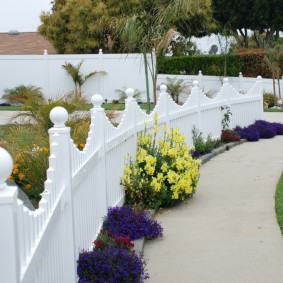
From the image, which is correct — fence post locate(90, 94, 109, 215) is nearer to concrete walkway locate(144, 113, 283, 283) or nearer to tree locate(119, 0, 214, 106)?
concrete walkway locate(144, 113, 283, 283)

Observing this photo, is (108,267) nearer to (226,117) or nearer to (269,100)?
(226,117)

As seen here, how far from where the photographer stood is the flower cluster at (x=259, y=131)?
1577 centimetres

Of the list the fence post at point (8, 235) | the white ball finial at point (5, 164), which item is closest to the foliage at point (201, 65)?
the fence post at point (8, 235)

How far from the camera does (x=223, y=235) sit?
7512mm

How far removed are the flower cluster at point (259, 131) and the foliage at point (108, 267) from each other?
34.2 ft

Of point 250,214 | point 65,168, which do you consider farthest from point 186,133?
point 65,168

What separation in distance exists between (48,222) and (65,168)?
40.1 inches

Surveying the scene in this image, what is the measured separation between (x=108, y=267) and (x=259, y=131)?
37.5ft

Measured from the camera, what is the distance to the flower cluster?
621 inches

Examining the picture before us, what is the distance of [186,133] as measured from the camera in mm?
12836

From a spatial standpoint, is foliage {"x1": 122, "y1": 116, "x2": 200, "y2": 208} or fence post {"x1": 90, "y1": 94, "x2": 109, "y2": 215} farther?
foliage {"x1": 122, "y1": 116, "x2": 200, "y2": 208}

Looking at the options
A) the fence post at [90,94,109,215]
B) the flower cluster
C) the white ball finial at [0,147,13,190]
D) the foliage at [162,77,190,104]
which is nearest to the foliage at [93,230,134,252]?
the fence post at [90,94,109,215]

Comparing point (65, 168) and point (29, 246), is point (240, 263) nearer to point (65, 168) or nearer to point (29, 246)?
point (65, 168)

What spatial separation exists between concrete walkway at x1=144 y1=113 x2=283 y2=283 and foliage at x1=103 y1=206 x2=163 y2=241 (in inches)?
5.3
